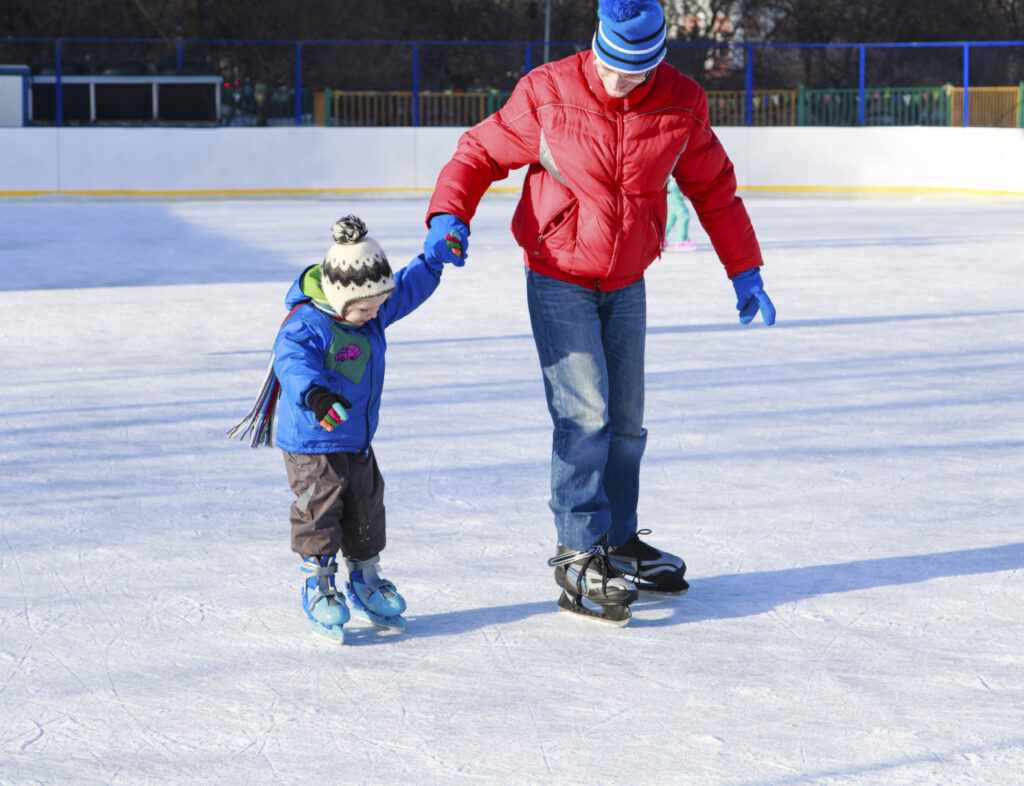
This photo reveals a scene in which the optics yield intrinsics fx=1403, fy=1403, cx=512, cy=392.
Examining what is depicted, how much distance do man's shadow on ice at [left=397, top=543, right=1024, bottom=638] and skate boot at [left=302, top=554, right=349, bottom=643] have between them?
7.0 inches

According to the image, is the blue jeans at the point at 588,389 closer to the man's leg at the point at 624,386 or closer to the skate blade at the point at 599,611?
the man's leg at the point at 624,386

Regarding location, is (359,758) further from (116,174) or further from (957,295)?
(116,174)

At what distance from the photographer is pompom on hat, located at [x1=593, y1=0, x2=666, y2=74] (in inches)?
103

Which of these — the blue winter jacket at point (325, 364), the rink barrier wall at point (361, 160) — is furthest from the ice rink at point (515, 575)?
the rink barrier wall at point (361, 160)

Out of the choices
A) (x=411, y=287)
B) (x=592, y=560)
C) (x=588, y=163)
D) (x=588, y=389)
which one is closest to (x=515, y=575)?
(x=592, y=560)

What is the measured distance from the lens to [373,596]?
280cm

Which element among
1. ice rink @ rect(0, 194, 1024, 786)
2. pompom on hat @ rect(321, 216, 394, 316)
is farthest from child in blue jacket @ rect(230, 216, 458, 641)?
ice rink @ rect(0, 194, 1024, 786)

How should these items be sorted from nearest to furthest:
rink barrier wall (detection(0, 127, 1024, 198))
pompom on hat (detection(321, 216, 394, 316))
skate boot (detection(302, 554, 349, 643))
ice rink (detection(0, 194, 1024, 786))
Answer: ice rink (detection(0, 194, 1024, 786)) < pompom on hat (detection(321, 216, 394, 316)) < skate boot (detection(302, 554, 349, 643)) < rink barrier wall (detection(0, 127, 1024, 198))

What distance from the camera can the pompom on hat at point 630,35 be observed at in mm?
2617

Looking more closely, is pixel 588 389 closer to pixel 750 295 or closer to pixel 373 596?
pixel 750 295

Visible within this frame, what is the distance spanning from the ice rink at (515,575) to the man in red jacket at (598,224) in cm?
28

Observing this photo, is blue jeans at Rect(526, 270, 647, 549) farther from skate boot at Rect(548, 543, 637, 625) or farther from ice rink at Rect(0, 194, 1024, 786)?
ice rink at Rect(0, 194, 1024, 786)

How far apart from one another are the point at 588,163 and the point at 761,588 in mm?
1031

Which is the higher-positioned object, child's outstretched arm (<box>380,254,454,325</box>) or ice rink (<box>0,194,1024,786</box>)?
child's outstretched arm (<box>380,254,454,325</box>)
